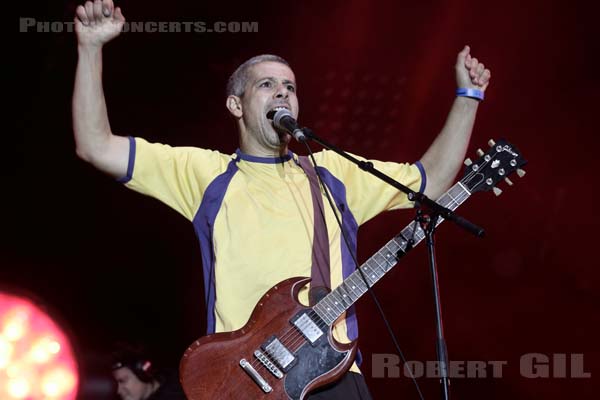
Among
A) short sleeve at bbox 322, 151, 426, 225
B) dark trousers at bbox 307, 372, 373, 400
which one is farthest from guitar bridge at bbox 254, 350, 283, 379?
short sleeve at bbox 322, 151, 426, 225

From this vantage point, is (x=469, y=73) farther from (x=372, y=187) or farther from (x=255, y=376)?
(x=255, y=376)

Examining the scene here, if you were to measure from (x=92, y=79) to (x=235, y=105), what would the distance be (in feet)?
2.85

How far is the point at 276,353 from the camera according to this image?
272cm

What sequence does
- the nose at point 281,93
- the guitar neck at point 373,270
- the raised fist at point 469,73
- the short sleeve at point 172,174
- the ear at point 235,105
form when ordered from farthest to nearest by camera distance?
the ear at point 235,105 < the nose at point 281,93 < the raised fist at point 469,73 < the short sleeve at point 172,174 < the guitar neck at point 373,270

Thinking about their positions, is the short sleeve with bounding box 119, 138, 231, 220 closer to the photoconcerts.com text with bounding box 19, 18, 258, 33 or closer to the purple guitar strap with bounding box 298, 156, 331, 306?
the purple guitar strap with bounding box 298, 156, 331, 306

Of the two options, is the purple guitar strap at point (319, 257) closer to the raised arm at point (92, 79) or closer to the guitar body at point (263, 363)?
the guitar body at point (263, 363)

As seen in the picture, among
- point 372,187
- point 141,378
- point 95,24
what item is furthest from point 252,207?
point 141,378

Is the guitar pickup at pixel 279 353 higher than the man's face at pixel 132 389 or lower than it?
higher

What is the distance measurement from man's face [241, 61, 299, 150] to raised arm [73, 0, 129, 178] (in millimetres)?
707

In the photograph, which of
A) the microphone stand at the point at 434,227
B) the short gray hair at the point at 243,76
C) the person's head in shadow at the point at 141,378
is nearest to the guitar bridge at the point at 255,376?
the microphone stand at the point at 434,227

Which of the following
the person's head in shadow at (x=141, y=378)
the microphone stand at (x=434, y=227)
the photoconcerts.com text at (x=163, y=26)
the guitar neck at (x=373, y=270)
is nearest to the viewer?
the microphone stand at (x=434, y=227)

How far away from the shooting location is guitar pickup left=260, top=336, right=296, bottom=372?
2.70 m

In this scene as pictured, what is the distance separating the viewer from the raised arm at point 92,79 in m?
2.75

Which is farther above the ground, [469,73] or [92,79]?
[92,79]
